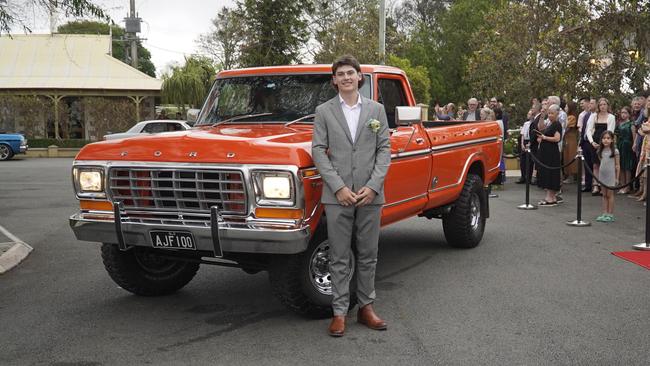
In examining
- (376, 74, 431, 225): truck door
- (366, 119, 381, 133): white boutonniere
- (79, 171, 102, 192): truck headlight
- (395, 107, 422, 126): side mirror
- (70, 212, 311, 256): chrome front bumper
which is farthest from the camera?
(376, 74, 431, 225): truck door

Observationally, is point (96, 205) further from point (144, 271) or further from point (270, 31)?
point (270, 31)

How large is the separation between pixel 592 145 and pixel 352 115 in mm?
10242

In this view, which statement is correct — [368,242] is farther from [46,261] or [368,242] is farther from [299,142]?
[46,261]

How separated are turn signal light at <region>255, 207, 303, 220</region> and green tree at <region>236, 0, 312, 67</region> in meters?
21.2

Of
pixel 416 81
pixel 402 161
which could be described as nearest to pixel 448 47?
pixel 416 81

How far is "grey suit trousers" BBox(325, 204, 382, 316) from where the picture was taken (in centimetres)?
525

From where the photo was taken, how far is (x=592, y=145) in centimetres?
1423

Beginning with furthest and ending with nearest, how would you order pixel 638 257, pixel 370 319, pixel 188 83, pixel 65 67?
1. pixel 188 83
2. pixel 65 67
3. pixel 638 257
4. pixel 370 319

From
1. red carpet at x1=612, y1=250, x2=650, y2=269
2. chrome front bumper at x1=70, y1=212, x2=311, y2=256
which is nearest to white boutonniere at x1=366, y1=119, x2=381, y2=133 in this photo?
chrome front bumper at x1=70, y1=212, x2=311, y2=256

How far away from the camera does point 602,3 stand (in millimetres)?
17984

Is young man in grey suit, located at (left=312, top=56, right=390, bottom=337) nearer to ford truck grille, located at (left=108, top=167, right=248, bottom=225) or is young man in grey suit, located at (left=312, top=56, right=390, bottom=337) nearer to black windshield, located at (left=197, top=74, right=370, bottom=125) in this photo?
ford truck grille, located at (left=108, top=167, right=248, bottom=225)

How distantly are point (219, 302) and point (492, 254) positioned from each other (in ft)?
11.7

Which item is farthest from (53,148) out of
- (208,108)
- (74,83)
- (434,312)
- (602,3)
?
(434,312)

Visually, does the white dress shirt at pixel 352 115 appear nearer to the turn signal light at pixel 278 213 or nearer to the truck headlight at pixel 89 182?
the turn signal light at pixel 278 213
